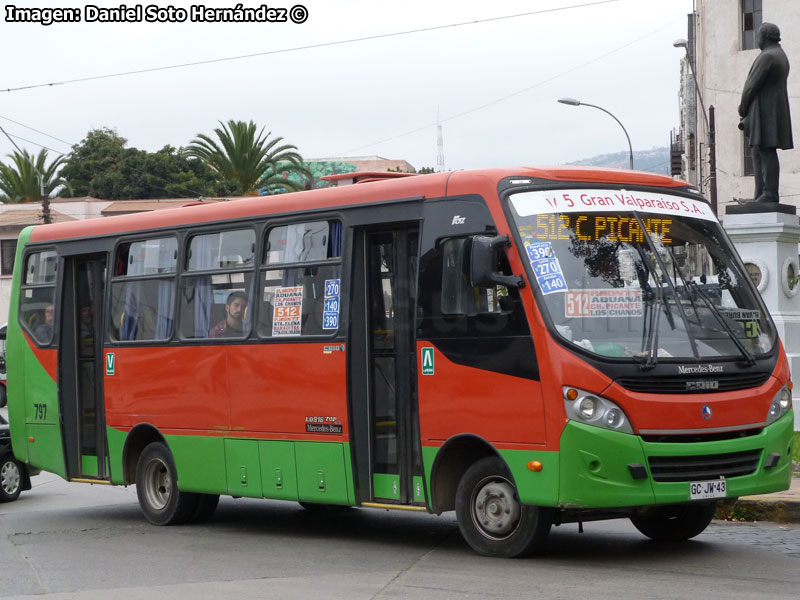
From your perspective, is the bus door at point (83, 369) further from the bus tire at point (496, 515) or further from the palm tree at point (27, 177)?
the palm tree at point (27, 177)

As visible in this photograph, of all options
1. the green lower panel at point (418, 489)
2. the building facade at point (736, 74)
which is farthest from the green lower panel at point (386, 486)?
the building facade at point (736, 74)

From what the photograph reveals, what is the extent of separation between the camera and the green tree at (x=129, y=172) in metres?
72.9

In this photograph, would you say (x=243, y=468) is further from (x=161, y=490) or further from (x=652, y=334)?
(x=652, y=334)

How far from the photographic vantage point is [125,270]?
540 inches

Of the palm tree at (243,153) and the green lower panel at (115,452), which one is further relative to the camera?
the palm tree at (243,153)

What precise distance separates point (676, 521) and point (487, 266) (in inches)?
109

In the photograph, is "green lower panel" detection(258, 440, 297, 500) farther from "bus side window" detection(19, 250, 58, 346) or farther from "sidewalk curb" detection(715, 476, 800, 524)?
"bus side window" detection(19, 250, 58, 346)

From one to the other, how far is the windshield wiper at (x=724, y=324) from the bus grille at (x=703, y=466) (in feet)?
2.22

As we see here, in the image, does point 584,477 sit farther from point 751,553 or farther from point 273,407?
point 273,407

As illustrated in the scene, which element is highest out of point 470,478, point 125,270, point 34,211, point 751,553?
point 34,211

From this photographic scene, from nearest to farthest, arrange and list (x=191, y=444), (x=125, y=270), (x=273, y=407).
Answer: (x=273, y=407) < (x=191, y=444) < (x=125, y=270)

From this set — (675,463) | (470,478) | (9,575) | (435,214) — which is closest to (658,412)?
(675,463)

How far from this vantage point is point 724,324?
957 cm

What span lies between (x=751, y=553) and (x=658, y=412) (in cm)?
157
